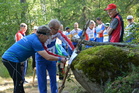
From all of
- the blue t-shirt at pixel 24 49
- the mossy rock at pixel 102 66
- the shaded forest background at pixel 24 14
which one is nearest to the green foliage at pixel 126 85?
the mossy rock at pixel 102 66

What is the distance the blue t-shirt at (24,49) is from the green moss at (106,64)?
103 centimetres

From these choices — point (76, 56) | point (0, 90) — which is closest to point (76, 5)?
point (0, 90)

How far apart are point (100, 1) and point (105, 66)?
11490 mm

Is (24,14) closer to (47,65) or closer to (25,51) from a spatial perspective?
(47,65)

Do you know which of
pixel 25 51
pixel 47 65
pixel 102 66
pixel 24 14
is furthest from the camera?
pixel 24 14

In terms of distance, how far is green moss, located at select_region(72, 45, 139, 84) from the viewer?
14.4 feet

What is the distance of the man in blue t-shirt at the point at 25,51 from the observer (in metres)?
4.14

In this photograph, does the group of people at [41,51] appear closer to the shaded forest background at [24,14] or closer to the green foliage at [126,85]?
the green foliage at [126,85]

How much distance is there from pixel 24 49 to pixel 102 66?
175 cm

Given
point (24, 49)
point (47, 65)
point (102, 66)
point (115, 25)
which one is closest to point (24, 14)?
point (47, 65)

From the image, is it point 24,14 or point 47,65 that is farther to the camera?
point 24,14

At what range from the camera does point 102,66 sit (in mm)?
4402

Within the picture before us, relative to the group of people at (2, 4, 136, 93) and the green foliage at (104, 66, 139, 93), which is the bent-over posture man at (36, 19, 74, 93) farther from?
the green foliage at (104, 66, 139, 93)

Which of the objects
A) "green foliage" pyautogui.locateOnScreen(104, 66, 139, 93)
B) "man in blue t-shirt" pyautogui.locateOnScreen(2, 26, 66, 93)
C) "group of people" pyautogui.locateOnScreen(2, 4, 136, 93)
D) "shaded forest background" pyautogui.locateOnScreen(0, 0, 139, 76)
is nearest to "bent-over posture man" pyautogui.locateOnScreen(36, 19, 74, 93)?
"group of people" pyautogui.locateOnScreen(2, 4, 136, 93)
